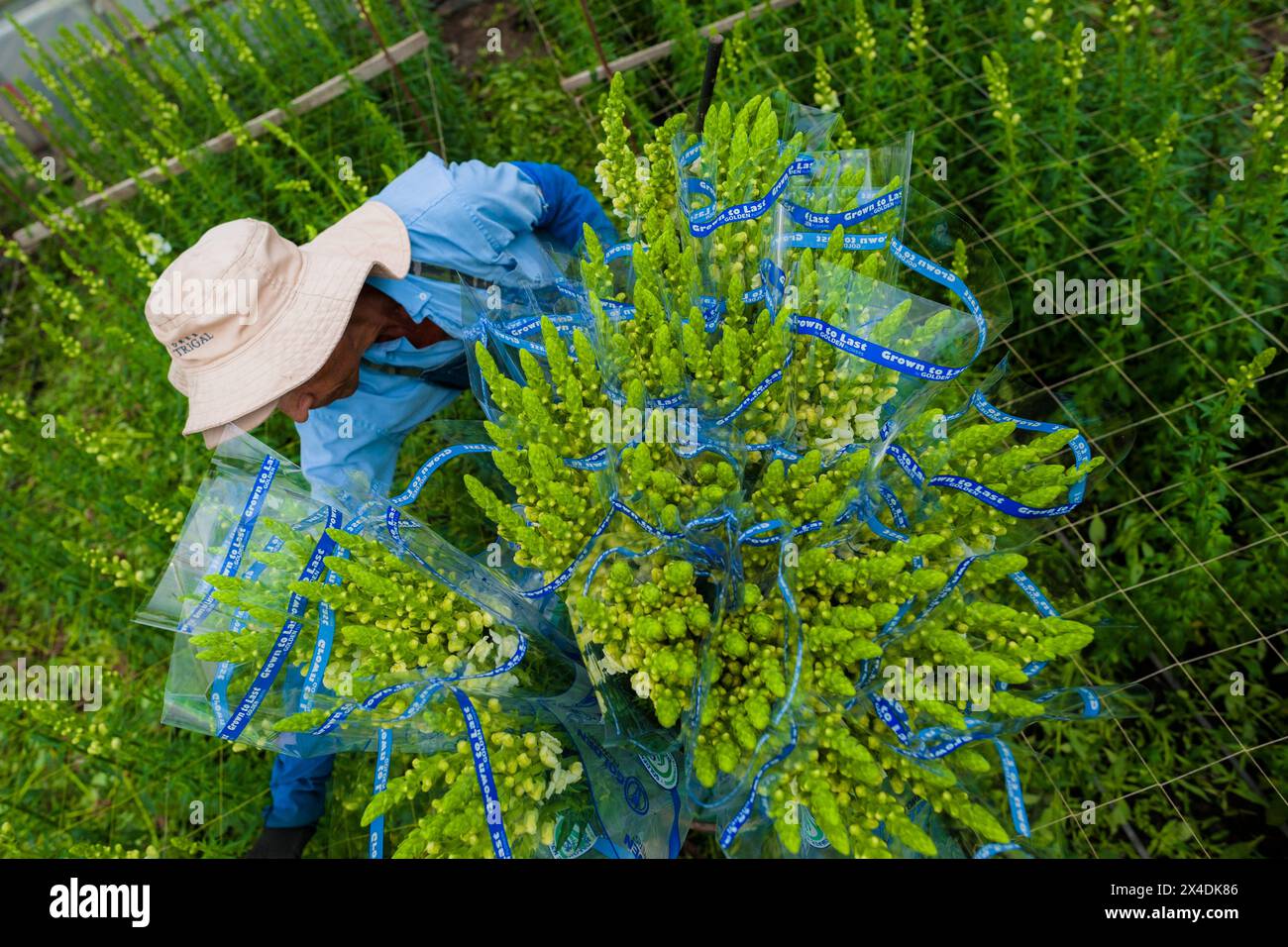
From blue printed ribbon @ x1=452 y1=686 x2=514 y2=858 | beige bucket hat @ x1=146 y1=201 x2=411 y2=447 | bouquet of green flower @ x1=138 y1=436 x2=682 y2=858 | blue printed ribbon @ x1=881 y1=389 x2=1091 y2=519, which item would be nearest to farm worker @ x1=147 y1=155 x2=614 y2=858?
beige bucket hat @ x1=146 y1=201 x2=411 y2=447

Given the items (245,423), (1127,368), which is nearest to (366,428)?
(245,423)

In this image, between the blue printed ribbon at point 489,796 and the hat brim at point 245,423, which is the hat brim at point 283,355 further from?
the blue printed ribbon at point 489,796

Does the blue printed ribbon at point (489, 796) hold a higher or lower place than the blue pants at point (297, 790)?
higher

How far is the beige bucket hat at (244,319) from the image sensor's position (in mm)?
2309

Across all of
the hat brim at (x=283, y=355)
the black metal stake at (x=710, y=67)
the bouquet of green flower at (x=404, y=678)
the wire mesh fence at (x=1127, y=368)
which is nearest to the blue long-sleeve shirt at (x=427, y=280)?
the hat brim at (x=283, y=355)

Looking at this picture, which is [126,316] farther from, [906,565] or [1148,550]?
[1148,550]

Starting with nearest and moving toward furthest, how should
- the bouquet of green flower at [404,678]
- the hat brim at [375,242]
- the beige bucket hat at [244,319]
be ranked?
the bouquet of green flower at [404,678] → the beige bucket hat at [244,319] → the hat brim at [375,242]

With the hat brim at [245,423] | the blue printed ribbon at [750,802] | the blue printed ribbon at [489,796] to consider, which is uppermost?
the hat brim at [245,423]

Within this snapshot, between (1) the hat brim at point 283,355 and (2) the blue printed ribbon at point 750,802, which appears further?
(1) the hat brim at point 283,355

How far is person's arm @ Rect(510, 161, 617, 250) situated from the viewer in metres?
3.16

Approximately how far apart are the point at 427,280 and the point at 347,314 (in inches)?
15.9

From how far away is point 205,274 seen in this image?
2330 mm

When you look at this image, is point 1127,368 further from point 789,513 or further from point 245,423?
point 245,423

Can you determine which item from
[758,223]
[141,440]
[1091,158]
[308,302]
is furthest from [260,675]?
[1091,158]
